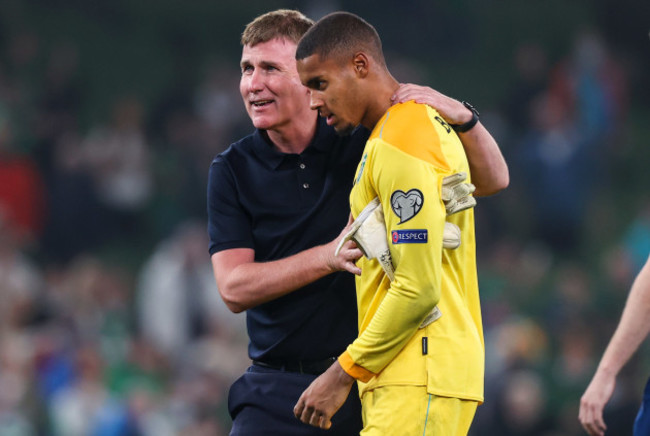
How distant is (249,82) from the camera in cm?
314

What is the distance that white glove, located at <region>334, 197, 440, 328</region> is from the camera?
2.43 m

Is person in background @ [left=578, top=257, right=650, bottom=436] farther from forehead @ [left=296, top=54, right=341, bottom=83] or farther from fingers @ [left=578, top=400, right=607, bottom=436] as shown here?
forehead @ [left=296, top=54, right=341, bottom=83]

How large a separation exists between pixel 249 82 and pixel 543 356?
5.26 m

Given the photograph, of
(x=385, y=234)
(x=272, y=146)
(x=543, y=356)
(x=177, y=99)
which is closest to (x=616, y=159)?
(x=543, y=356)

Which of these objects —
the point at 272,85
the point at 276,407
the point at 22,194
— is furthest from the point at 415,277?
the point at 22,194

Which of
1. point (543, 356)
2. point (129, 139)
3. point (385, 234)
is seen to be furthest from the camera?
point (129, 139)

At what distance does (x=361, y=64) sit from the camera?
2566 mm

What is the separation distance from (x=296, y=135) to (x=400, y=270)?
94 centimetres

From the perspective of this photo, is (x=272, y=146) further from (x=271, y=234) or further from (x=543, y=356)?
(x=543, y=356)

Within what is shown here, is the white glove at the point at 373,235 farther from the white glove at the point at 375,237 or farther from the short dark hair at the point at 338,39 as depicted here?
the short dark hair at the point at 338,39

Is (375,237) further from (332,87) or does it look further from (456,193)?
(332,87)

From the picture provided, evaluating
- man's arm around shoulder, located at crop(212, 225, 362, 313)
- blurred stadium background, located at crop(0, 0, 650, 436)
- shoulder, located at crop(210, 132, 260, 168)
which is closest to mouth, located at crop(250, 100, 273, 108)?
shoulder, located at crop(210, 132, 260, 168)

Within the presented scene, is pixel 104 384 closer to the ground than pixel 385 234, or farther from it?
closer to the ground

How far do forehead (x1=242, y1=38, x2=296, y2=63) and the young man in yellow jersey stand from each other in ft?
1.80
